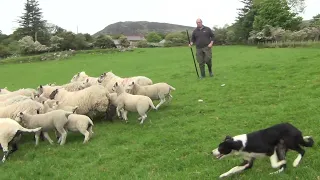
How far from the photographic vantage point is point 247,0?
7750 cm

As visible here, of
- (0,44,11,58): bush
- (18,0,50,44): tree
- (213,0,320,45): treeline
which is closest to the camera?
(213,0,320,45): treeline

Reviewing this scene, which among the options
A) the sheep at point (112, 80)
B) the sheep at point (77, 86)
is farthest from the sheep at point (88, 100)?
the sheep at point (112, 80)

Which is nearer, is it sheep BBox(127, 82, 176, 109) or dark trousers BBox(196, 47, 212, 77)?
sheep BBox(127, 82, 176, 109)

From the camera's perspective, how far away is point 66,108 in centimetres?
1066

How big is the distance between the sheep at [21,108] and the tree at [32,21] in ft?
228

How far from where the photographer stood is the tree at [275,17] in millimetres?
63791

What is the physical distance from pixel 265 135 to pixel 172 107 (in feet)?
23.1

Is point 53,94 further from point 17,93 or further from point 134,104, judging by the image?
point 134,104

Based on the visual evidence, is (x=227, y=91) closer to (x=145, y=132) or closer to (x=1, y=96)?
(x=145, y=132)

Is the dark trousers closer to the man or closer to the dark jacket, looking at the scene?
the man

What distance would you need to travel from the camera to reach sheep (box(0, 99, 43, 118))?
33.9 ft

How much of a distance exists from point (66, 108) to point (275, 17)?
6129 cm

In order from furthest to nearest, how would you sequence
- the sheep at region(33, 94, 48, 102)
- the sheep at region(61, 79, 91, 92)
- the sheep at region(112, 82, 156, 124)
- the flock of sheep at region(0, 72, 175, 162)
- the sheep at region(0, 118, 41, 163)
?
the sheep at region(61, 79, 91, 92)
the sheep at region(33, 94, 48, 102)
the sheep at region(112, 82, 156, 124)
the flock of sheep at region(0, 72, 175, 162)
the sheep at region(0, 118, 41, 163)

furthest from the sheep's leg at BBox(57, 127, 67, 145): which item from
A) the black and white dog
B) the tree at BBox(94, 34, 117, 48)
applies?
the tree at BBox(94, 34, 117, 48)
